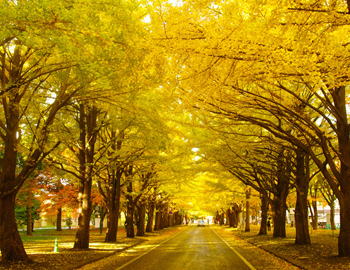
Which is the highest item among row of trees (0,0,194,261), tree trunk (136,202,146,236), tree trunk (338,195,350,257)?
row of trees (0,0,194,261)

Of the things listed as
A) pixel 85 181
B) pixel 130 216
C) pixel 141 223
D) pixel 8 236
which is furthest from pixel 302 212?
pixel 141 223

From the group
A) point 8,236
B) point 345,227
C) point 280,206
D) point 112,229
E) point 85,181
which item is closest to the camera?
point 8,236

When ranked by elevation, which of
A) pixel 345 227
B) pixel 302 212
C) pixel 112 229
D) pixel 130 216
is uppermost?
pixel 302 212

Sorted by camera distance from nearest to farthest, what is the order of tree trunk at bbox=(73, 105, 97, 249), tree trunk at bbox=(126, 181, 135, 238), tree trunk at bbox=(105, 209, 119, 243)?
tree trunk at bbox=(73, 105, 97, 249)
tree trunk at bbox=(105, 209, 119, 243)
tree trunk at bbox=(126, 181, 135, 238)

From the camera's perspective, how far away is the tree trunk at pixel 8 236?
9.63 meters

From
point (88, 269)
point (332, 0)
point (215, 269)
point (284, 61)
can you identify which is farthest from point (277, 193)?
point (332, 0)

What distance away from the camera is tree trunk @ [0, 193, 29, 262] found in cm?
A: 963

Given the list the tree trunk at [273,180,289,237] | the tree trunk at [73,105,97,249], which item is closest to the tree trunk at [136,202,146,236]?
the tree trunk at [273,180,289,237]

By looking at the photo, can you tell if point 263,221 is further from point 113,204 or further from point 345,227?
point 345,227

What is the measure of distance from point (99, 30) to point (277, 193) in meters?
16.9

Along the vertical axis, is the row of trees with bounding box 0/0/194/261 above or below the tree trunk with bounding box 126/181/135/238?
above

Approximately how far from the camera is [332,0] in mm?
5297

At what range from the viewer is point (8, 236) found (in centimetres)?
971

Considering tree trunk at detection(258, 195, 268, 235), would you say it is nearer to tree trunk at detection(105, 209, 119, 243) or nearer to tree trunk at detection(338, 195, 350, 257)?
tree trunk at detection(105, 209, 119, 243)
